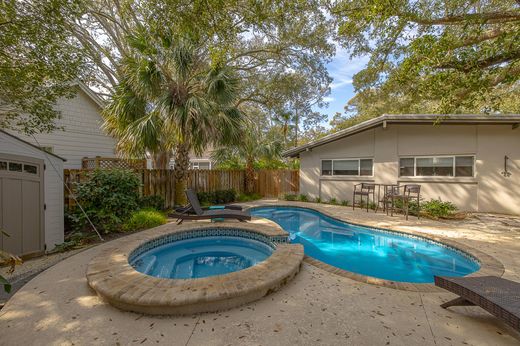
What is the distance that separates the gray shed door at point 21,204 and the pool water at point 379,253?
639 centimetres

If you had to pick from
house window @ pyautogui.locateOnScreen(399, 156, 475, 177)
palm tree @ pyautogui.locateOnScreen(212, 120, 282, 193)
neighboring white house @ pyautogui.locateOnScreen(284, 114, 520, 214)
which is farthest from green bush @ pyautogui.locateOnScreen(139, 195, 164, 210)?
house window @ pyautogui.locateOnScreen(399, 156, 475, 177)

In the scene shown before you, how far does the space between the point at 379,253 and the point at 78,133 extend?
44.2 ft

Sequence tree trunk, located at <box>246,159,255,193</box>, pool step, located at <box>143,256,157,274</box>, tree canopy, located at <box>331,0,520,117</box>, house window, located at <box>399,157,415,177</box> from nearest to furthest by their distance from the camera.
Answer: pool step, located at <box>143,256,157,274</box> → tree canopy, located at <box>331,0,520,117</box> → house window, located at <box>399,157,415,177</box> → tree trunk, located at <box>246,159,255,193</box>

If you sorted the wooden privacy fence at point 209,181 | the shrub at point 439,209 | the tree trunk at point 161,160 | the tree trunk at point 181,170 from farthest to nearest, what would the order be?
the tree trunk at point 161,160, the tree trunk at point 181,170, the shrub at point 439,209, the wooden privacy fence at point 209,181

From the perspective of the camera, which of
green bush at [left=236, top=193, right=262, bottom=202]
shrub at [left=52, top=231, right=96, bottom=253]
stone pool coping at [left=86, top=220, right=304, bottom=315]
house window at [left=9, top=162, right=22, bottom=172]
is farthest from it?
green bush at [left=236, top=193, right=262, bottom=202]

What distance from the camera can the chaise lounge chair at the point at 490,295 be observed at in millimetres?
2266

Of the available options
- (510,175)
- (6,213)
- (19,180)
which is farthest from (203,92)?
(510,175)

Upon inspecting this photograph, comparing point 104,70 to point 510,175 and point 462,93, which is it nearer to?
point 462,93

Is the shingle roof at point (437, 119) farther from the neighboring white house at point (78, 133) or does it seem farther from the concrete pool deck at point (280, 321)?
the neighboring white house at point (78, 133)

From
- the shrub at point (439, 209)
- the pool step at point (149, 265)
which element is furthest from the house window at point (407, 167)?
the pool step at point (149, 265)

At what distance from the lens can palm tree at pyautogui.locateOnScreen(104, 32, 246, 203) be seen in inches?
312

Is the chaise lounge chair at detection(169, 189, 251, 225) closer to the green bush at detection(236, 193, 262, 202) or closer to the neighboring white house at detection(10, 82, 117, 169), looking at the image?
the green bush at detection(236, 193, 262, 202)

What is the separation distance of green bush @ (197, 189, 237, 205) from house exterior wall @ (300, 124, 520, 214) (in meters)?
6.43

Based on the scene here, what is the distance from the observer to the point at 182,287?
3.21 metres
